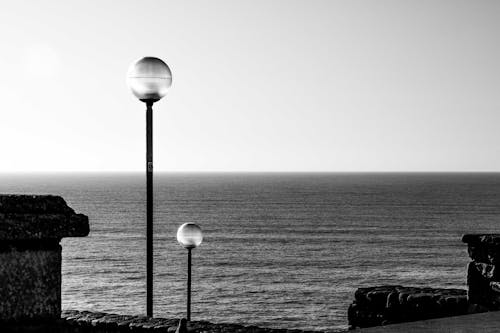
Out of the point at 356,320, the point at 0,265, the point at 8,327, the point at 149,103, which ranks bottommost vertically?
the point at 356,320

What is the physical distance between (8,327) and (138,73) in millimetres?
5421

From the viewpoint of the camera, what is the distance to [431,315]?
9297mm

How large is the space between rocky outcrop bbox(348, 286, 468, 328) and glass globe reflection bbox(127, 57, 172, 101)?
321cm

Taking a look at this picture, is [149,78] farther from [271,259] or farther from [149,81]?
[271,259]

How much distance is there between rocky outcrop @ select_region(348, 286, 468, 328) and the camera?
30.0ft

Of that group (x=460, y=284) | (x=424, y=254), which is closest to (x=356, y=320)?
(x=460, y=284)

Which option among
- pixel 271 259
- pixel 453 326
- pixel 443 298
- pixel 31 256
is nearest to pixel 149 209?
pixel 453 326

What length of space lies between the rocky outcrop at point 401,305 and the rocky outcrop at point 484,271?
191 millimetres

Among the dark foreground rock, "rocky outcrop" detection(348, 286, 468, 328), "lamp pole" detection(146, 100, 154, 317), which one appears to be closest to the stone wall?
"rocky outcrop" detection(348, 286, 468, 328)

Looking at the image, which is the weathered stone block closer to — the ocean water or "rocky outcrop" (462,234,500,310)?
"rocky outcrop" (462,234,500,310)

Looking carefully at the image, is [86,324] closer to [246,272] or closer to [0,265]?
[0,265]

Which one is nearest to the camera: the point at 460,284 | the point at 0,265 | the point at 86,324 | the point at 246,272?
the point at 0,265

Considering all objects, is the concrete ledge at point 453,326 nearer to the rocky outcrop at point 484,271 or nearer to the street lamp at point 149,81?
the rocky outcrop at point 484,271

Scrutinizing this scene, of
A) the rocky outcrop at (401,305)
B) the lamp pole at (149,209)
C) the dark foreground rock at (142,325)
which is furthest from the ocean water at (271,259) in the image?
the dark foreground rock at (142,325)
